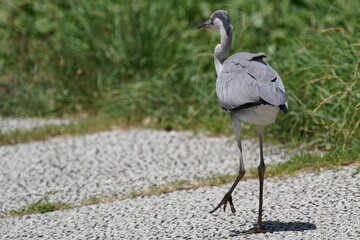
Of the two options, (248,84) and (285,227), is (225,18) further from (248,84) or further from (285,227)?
(285,227)

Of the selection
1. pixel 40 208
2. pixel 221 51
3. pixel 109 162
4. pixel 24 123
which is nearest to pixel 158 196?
pixel 40 208

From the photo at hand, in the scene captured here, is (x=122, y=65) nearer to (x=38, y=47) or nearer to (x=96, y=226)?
(x=38, y=47)

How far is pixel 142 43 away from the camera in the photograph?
966cm

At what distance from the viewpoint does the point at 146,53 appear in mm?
9625

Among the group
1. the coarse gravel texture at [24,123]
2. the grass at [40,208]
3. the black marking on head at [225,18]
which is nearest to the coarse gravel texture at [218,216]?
the grass at [40,208]

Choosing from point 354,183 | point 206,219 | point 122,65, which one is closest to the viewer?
point 206,219

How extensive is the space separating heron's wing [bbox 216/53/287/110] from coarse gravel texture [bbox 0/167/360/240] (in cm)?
82

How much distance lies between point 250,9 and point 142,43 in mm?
1519

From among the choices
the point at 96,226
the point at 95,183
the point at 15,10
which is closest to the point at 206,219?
the point at 96,226

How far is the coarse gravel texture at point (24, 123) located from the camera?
9.18 metres

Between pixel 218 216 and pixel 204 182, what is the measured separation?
977 millimetres

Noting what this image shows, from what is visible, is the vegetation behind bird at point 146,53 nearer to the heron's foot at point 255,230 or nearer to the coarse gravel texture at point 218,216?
the coarse gravel texture at point 218,216

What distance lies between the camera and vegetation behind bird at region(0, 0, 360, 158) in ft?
26.9

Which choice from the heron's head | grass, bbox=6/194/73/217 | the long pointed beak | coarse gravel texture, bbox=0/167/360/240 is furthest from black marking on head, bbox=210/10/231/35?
grass, bbox=6/194/73/217
